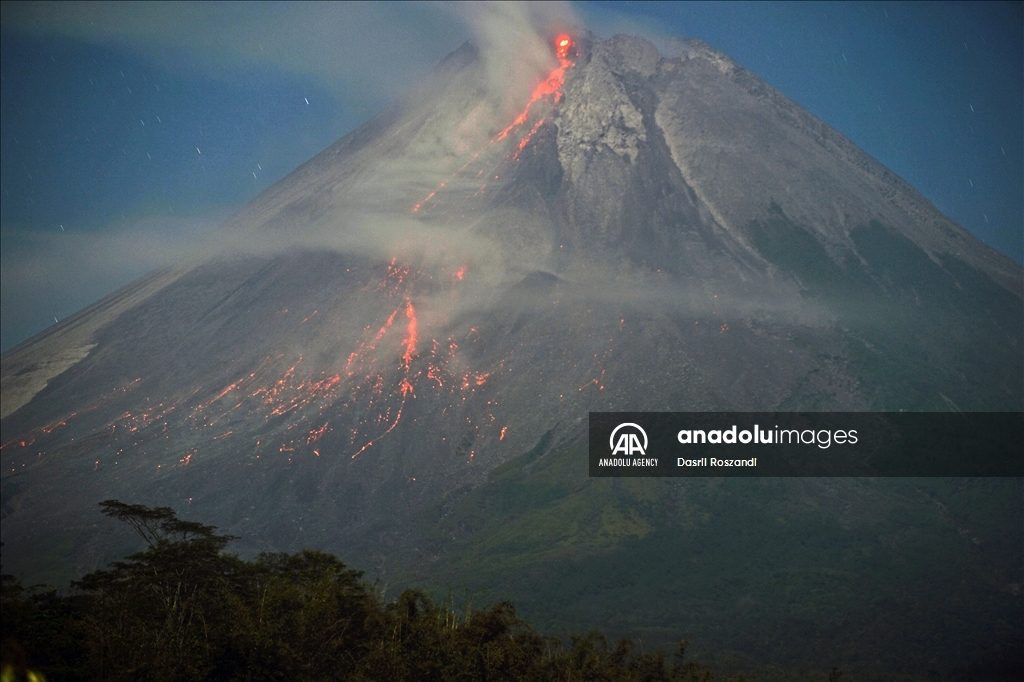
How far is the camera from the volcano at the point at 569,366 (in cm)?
8344

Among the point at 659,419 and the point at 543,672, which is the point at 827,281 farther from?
the point at 543,672

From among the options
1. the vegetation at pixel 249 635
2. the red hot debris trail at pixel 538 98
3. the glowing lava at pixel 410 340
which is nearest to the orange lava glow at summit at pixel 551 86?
the red hot debris trail at pixel 538 98

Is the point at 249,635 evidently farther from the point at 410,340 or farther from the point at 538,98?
the point at 538,98

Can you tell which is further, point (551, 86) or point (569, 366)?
point (551, 86)

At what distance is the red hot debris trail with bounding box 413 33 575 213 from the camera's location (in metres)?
146

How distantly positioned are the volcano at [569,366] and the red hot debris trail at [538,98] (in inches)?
22.5

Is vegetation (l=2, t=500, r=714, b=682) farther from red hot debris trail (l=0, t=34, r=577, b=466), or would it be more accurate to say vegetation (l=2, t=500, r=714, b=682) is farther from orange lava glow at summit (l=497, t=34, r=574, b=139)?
orange lava glow at summit (l=497, t=34, r=574, b=139)

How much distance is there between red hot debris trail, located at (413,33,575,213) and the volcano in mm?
572

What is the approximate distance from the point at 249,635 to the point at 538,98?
134 m

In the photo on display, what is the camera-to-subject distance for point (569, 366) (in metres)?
106

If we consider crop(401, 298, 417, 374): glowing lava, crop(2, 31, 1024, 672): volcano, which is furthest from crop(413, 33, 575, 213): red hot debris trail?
crop(401, 298, 417, 374): glowing lava

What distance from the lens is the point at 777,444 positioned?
104938 millimetres

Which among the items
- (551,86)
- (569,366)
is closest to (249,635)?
(569,366)

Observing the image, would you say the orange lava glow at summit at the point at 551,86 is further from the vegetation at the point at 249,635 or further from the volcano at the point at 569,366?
the vegetation at the point at 249,635
